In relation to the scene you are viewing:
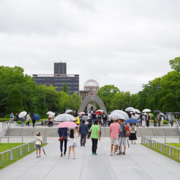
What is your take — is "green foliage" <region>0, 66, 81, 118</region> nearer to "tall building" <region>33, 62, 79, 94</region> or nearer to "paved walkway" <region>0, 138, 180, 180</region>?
"paved walkway" <region>0, 138, 180, 180</region>

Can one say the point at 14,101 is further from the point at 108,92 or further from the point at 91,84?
the point at 91,84

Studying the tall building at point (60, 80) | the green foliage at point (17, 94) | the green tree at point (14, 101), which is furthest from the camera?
the tall building at point (60, 80)

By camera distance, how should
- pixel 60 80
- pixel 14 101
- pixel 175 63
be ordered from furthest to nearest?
pixel 60 80
pixel 175 63
pixel 14 101

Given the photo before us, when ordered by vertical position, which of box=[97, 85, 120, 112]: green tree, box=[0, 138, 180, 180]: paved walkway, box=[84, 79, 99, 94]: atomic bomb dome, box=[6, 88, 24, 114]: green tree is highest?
box=[84, 79, 99, 94]: atomic bomb dome

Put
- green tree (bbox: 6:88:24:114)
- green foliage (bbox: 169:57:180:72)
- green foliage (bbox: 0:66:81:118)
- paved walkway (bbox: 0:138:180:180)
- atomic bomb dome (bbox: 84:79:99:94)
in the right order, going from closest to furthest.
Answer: paved walkway (bbox: 0:138:180:180), green tree (bbox: 6:88:24:114), green foliage (bbox: 0:66:81:118), green foliage (bbox: 169:57:180:72), atomic bomb dome (bbox: 84:79:99:94)

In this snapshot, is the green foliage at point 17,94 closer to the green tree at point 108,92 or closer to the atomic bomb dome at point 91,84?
the green tree at point 108,92

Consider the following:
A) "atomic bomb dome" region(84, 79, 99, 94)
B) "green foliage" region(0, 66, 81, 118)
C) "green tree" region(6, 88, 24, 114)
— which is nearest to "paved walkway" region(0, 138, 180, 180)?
"green tree" region(6, 88, 24, 114)

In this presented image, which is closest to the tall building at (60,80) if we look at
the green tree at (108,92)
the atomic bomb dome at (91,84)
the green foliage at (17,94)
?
the atomic bomb dome at (91,84)

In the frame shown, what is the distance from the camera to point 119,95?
10044 centimetres

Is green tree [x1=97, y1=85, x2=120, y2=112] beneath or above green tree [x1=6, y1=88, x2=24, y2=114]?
above

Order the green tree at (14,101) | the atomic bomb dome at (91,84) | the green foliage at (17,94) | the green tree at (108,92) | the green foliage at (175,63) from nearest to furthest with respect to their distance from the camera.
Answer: the green tree at (14,101), the green foliage at (17,94), the green foliage at (175,63), the green tree at (108,92), the atomic bomb dome at (91,84)

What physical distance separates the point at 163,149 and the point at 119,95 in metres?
84.0

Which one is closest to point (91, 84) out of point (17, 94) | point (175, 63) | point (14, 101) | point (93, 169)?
point (175, 63)

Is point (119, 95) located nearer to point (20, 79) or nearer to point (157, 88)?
point (157, 88)
